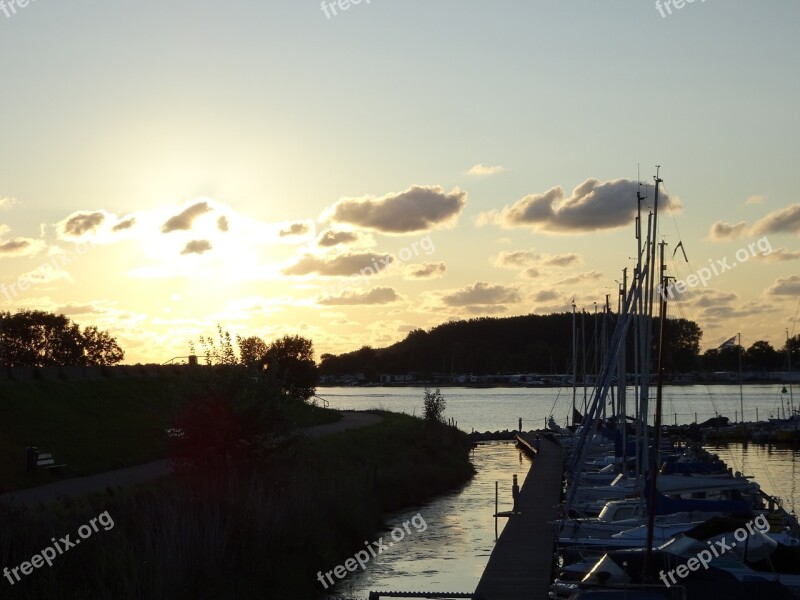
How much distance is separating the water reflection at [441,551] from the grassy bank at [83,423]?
6685 millimetres

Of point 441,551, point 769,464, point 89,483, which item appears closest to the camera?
point 441,551

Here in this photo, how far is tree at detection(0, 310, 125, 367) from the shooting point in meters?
123

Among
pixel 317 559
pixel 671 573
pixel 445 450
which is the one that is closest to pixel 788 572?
pixel 671 573

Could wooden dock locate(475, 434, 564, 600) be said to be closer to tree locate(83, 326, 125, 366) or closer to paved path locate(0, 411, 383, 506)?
paved path locate(0, 411, 383, 506)

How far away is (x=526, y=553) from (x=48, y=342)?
346 ft

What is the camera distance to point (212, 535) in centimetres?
2494

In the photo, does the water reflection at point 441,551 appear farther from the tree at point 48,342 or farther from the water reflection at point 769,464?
the tree at point 48,342

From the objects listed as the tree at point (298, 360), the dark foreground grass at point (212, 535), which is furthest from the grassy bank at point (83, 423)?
the tree at point (298, 360)

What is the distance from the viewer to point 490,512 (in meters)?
48.9

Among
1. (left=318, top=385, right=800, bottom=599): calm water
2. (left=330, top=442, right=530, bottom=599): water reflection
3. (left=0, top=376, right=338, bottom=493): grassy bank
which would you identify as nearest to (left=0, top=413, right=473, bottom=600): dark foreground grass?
(left=330, top=442, right=530, bottom=599): water reflection

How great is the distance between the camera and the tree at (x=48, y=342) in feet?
402

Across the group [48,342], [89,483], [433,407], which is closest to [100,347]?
[48,342]

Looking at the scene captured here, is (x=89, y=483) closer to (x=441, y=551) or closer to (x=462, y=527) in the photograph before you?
(x=441, y=551)

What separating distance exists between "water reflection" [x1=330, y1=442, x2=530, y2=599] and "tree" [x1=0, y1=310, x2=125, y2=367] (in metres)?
77.1
